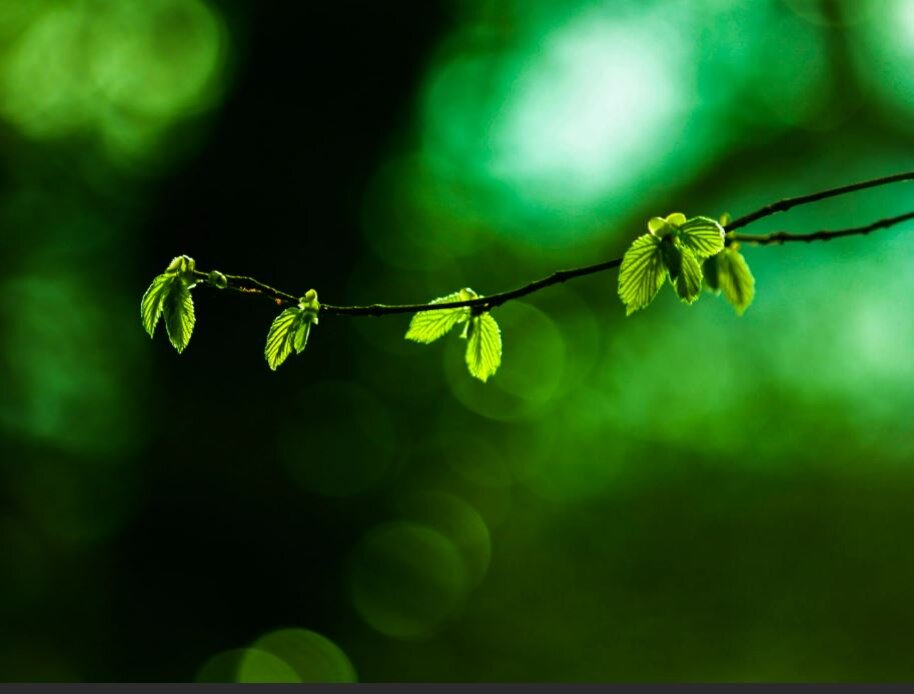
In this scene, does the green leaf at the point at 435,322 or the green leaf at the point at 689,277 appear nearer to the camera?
the green leaf at the point at 689,277

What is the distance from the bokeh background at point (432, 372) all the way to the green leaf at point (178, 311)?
18.2 ft

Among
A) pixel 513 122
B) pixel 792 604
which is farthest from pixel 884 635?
pixel 513 122

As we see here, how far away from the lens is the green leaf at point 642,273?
3.98ft

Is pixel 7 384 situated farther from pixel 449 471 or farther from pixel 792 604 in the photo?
pixel 792 604

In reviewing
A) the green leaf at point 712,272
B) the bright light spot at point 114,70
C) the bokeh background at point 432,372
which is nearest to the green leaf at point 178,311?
the green leaf at point 712,272

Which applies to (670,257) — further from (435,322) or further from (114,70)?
(114,70)

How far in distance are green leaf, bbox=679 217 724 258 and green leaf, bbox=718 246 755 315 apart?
8.2 inches

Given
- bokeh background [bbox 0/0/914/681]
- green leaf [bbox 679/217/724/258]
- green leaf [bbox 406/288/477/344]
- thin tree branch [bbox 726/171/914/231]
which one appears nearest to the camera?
thin tree branch [bbox 726/171/914/231]

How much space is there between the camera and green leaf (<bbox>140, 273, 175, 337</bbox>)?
4.02 feet

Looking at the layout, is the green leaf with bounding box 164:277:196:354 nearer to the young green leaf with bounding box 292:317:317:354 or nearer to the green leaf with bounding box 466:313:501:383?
the young green leaf with bounding box 292:317:317:354

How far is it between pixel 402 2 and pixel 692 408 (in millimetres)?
5271

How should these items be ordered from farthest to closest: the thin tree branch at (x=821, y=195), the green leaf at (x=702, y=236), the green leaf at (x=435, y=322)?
the green leaf at (x=435, y=322)
the green leaf at (x=702, y=236)
the thin tree branch at (x=821, y=195)

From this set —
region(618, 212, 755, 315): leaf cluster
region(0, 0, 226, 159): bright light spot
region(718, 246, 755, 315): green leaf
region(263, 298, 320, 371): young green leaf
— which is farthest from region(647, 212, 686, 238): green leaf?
region(0, 0, 226, 159): bright light spot

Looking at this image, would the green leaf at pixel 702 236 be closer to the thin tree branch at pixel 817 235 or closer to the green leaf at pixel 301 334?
the thin tree branch at pixel 817 235
